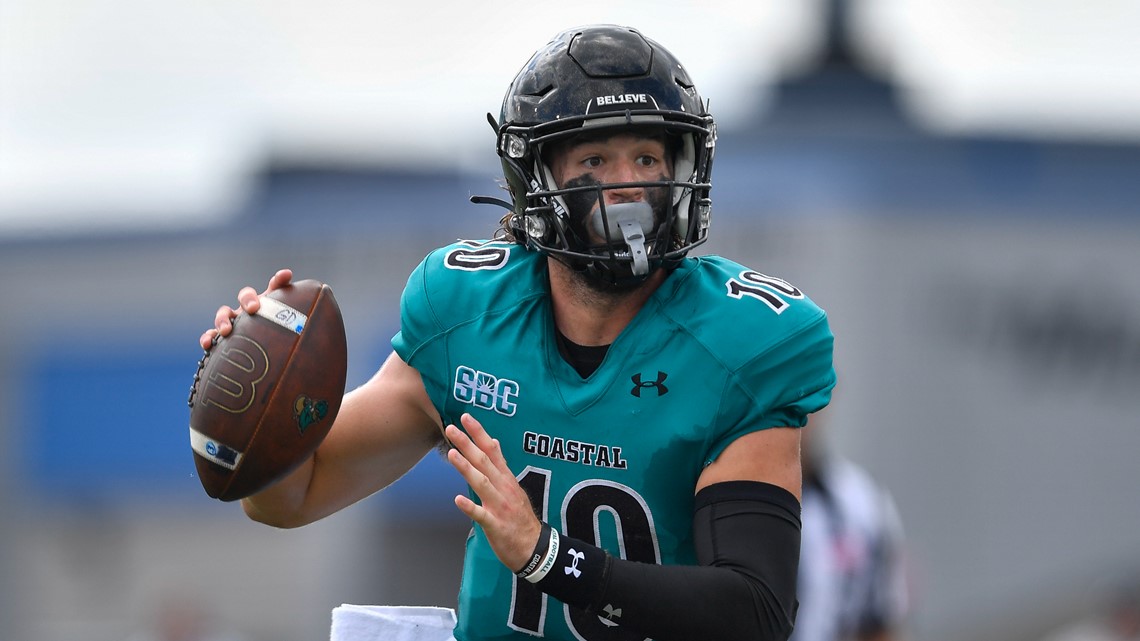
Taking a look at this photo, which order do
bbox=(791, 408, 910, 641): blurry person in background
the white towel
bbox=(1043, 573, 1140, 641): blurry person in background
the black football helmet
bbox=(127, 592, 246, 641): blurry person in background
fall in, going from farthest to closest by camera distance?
bbox=(127, 592, 246, 641): blurry person in background < bbox=(1043, 573, 1140, 641): blurry person in background < bbox=(791, 408, 910, 641): blurry person in background < the white towel < the black football helmet

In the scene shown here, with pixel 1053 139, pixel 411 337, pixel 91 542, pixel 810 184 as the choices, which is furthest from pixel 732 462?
pixel 91 542

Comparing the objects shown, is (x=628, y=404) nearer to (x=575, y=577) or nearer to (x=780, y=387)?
(x=780, y=387)

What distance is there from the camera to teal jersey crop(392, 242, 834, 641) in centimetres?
343

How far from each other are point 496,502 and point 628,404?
1.36 ft

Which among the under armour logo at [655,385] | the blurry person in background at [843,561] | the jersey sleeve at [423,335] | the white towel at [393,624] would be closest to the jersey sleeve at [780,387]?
the under armour logo at [655,385]

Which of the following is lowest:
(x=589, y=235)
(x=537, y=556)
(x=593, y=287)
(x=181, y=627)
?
(x=181, y=627)

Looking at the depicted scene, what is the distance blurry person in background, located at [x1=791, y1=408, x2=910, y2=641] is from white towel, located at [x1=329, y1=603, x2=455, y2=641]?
8.23ft

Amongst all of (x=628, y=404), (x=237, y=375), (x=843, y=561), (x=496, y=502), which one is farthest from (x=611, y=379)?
(x=843, y=561)

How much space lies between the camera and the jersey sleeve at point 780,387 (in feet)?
11.2

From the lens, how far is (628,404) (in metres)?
3.46

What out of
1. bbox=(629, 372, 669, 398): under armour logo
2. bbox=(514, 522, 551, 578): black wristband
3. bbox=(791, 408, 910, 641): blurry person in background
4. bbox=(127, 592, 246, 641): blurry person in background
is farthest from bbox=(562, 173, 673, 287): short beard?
bbox=(127, 592, 246, 641): blurry person in background

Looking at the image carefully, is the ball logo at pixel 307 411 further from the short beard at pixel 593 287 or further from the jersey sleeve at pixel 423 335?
the short beard at pixel 593 287

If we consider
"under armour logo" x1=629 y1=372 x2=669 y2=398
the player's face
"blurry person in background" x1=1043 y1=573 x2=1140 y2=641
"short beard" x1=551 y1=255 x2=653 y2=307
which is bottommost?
"blurry person in background" x1=1043 y1=573 x2=1140 y2=641

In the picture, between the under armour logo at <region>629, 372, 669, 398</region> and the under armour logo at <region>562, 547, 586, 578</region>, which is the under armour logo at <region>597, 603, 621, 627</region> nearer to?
the under armour logo at <region>562, 547, 586, 578</region>
